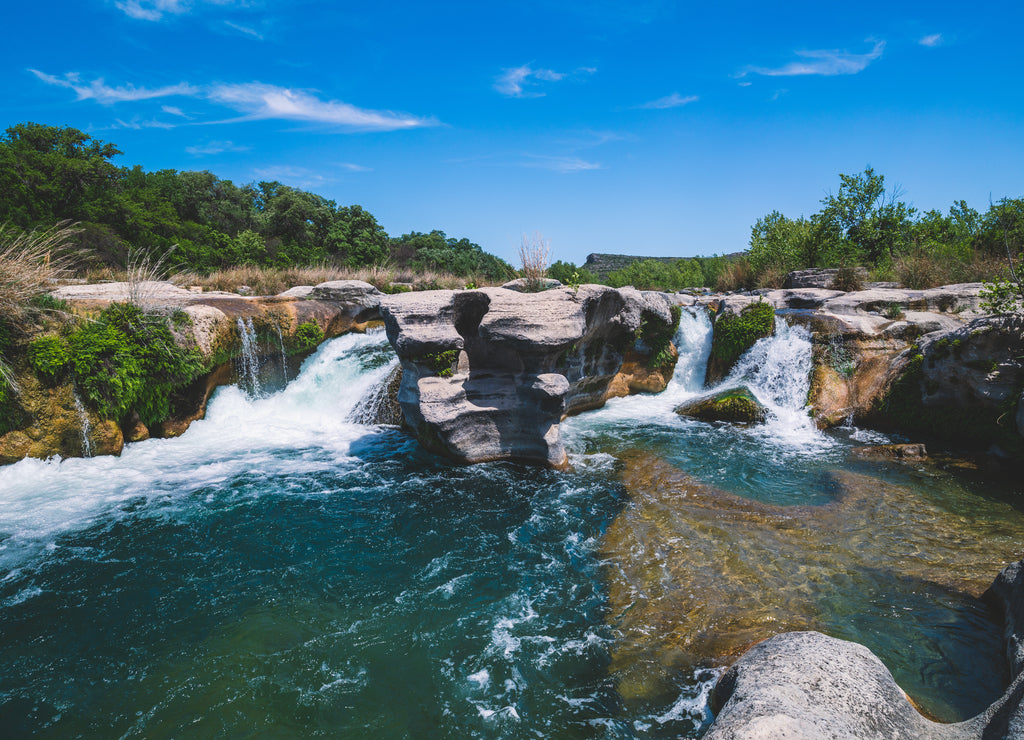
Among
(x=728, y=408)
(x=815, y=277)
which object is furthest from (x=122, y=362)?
(x=815, y=277)

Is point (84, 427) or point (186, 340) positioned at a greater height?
point (186, 340)

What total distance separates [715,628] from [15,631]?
6.96m

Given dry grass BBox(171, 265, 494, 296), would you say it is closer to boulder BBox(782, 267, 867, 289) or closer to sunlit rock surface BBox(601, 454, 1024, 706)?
sunlit rock surface BBox(601, 454, 1024, 706)

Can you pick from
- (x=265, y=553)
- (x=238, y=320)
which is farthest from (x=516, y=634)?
(x=238, y=320)

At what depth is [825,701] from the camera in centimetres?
296

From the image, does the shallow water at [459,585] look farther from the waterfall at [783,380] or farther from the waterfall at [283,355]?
the waterfall at [283,355]

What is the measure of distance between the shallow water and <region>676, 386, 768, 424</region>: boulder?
1800mm

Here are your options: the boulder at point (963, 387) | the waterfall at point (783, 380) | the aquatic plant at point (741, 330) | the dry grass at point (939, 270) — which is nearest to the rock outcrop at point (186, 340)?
the aquatic plant at point (741, 330)

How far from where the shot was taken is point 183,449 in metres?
9.84

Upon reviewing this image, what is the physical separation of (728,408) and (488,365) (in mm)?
5871

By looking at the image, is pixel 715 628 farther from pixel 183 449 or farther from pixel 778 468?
pixel 183 449

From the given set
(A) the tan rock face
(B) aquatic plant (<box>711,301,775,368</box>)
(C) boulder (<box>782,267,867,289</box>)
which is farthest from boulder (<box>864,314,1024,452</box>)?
(A) the tan rock face

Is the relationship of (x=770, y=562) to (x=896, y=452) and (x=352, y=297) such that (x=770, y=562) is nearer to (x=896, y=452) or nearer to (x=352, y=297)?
(x=896, y=452)

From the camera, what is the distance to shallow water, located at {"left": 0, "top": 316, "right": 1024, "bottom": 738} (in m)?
4.00
